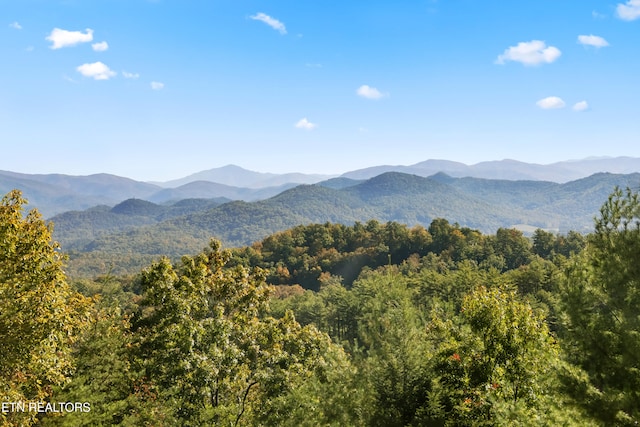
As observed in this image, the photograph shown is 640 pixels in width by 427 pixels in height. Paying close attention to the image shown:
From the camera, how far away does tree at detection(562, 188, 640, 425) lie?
25.9 feet

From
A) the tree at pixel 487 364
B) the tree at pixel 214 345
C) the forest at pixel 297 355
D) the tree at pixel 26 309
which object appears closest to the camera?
the forest at pixel 297 355

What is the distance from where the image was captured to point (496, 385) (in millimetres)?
13945

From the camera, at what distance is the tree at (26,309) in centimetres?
1185

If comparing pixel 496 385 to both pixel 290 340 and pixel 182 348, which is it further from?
pixel 182 348

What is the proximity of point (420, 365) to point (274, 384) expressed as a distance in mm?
5111

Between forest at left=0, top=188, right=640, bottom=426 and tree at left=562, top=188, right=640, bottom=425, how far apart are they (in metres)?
0.03

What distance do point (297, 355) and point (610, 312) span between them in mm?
11300

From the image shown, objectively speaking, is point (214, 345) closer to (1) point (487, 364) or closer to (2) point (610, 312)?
(1) point (487, 364)

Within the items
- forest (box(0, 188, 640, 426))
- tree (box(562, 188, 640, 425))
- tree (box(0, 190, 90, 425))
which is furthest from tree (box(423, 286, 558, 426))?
tree (box(0, 190, 90, 425))

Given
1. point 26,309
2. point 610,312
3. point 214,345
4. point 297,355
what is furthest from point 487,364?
point 26,309

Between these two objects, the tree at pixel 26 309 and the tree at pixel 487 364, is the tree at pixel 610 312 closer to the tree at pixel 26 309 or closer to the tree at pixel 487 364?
the tree at pixel 487 364

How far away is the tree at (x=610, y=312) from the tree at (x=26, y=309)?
13630 mm

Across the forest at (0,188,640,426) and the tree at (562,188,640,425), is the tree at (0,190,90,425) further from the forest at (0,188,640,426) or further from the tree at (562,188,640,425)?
the tree at (562,188,640,425)

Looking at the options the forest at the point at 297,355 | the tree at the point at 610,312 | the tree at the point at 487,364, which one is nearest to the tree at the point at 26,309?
the forest at the point at 297,355
